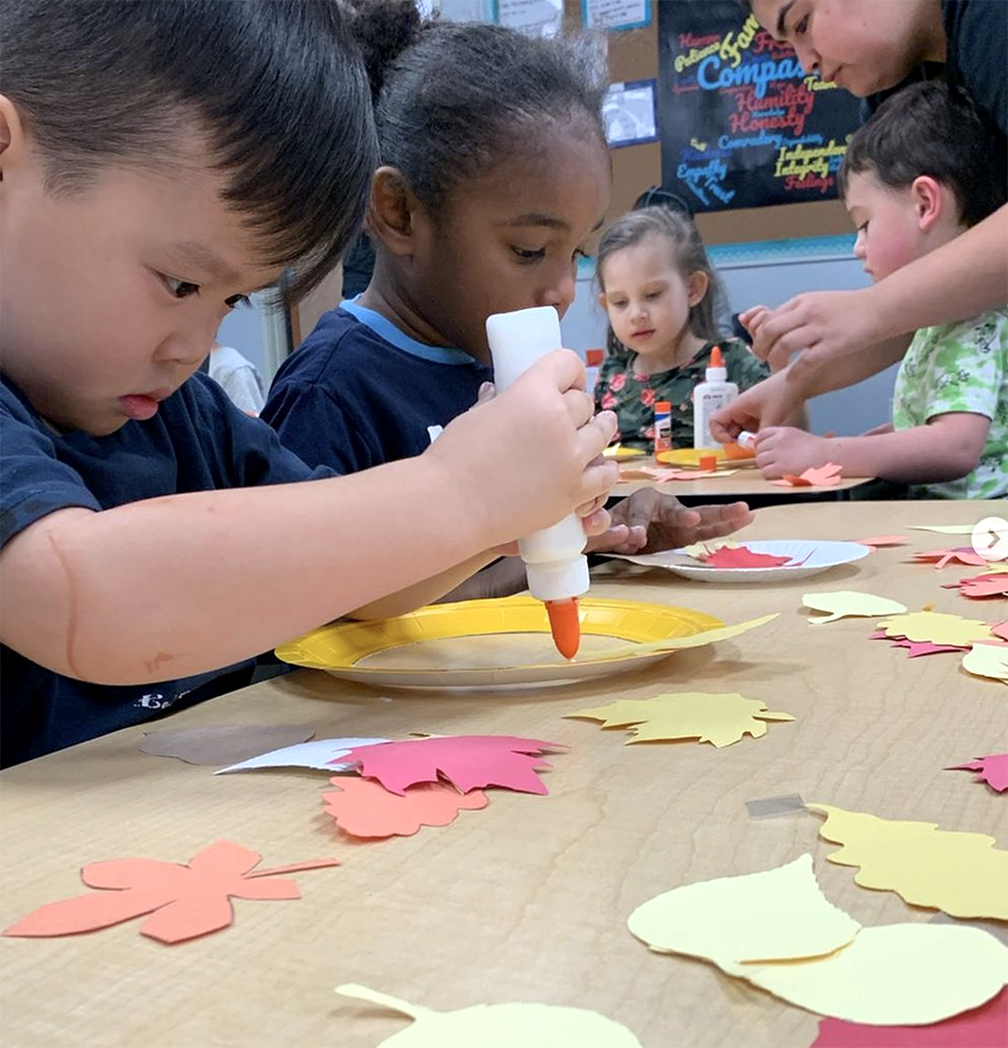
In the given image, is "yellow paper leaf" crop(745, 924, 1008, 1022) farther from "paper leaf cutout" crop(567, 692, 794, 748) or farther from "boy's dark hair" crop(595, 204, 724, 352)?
"boy's dark hair" crop(595, 204, 724, 352)

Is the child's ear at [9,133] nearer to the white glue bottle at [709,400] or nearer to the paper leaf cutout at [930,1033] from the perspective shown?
the paper leaf cutout at [930,1033]

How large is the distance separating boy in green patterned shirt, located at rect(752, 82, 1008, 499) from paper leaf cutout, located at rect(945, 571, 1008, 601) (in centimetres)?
76

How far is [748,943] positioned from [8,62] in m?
0.54

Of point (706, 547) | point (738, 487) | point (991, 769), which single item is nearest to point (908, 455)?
point (738, 487)

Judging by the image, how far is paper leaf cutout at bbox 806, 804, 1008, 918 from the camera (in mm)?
293

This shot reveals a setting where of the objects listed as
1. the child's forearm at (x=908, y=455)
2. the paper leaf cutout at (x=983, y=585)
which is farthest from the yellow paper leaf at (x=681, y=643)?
the child's forearm at (x=908, y=455)

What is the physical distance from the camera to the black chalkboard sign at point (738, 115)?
279 centimetres

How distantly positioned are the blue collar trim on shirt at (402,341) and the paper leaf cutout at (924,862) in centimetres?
90

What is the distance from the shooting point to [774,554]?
89 cm

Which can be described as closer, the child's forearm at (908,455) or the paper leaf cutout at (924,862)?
the paper leaf cutout at (924,862)

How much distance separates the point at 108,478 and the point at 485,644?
0.87ft

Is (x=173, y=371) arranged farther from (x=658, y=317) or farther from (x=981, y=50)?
(x=658, y=317)

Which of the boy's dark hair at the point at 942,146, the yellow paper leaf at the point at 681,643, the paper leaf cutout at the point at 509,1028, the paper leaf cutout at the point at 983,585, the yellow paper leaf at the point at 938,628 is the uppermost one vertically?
the boy's dark hair at the point at 942,146

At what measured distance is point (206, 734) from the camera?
49 cm
